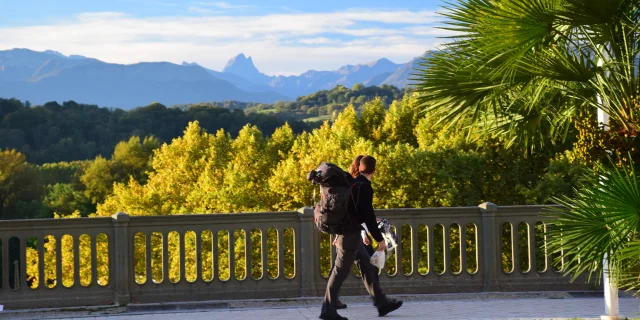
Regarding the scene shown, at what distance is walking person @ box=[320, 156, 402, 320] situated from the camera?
28.1ft

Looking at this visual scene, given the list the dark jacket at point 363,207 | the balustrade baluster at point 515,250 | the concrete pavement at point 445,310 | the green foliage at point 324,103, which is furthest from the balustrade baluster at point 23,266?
the green foliage at point 324,103

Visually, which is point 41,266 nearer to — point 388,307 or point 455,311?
point 388,307

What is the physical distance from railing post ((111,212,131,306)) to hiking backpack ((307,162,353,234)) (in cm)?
273

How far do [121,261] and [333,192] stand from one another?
3082mm

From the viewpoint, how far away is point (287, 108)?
16362cm

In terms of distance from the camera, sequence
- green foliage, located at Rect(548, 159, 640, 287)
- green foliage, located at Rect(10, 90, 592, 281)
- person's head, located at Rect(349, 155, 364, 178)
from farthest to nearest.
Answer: green foliage, located at Rect(10, 90, 592, 281), person's head, located at Rect(349, 155, 364, 178), green foliage, located at Rect(548, 159, 640, 287)

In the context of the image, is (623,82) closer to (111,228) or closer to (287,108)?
(111,228)

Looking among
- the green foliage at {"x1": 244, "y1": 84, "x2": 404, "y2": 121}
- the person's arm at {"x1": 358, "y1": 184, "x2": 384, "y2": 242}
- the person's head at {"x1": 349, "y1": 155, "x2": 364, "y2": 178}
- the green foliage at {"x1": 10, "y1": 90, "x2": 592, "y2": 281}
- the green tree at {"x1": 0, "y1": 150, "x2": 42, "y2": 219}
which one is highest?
the green foliage at {"x1": 244, "y1": 84, "x2": 404, "y2": 121}

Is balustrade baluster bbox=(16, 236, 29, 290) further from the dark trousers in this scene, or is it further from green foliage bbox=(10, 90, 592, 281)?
green foliage bbox=(10, 90, 592, 281)

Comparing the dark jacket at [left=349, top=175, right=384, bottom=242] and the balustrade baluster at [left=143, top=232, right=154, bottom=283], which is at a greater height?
the dark jacket at [left=349, top=175, right=384, bottom=242]

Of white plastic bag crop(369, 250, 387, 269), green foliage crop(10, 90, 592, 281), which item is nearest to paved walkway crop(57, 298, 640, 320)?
white plastic bag crop(369, 250, 387, 269)

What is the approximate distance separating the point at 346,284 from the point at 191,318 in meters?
1.96

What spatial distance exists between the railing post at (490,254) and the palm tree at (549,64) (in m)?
1.89

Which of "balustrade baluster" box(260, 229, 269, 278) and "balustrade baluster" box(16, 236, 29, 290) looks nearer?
"balustrade baluster" box(16, 236, 29, 290)
